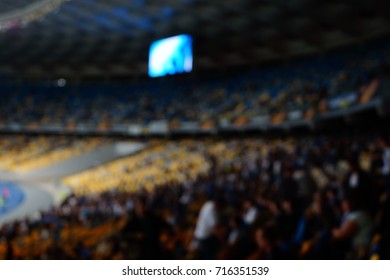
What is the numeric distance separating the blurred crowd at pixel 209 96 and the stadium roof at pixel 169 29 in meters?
1.11

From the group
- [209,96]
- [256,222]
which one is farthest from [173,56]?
[256,222]

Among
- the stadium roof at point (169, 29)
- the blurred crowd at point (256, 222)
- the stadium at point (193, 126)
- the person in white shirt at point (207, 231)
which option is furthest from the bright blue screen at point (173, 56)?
the person in white shirt at point (207, 231)

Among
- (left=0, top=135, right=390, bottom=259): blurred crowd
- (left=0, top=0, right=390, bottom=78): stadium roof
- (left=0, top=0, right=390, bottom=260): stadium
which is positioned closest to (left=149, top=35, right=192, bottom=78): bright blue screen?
(left=0, top=0, right=390, bottom=260): stadium

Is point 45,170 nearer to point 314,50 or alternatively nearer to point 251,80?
point 251,80

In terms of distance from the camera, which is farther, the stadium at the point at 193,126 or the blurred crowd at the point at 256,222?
the stadium at the point at 193,126

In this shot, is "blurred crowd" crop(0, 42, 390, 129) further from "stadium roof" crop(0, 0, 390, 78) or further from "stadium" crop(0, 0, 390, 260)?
"stadium roof" crop(0, 0, 390, 78)

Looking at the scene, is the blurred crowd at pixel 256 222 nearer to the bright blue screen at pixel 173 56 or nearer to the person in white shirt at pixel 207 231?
the person in white shirt at pixel 207 231

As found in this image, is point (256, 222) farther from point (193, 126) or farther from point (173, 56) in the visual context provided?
point (193, 126)

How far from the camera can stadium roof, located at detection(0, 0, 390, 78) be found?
64.6 feet

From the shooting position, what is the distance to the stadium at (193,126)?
4.35m

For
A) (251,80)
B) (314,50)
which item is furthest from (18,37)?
(314,50)

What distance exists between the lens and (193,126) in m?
22.5

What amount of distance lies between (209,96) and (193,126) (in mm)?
3500

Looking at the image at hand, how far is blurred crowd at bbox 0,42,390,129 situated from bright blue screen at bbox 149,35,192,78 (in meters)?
3.28
